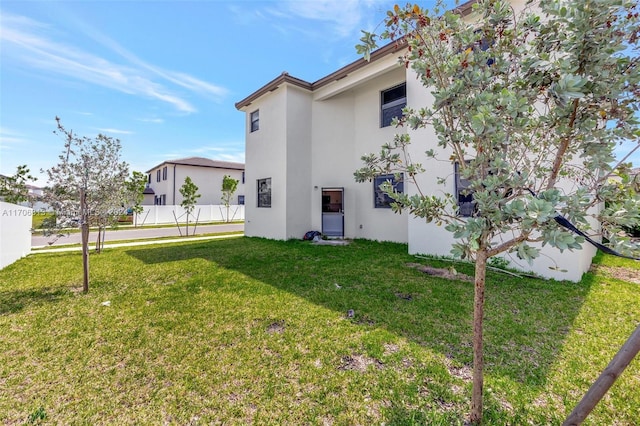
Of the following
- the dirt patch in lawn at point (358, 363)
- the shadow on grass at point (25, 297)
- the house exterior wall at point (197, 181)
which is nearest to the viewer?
the dirt patch in lawn at point (358, 363)

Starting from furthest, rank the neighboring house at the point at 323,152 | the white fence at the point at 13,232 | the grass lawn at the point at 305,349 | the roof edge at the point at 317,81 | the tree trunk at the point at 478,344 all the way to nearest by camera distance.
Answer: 1. the neighboring house at the point at 323,152
2. the roof edge at the point at 317,81
3. the white fence at the point at 13,232
4. the grass lawn at the point at 305,349
5. the tree trunk at the point at 478,344

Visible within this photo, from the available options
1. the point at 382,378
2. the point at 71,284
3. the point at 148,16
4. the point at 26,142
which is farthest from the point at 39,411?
the point at 26,142

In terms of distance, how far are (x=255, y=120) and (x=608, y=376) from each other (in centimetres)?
1335

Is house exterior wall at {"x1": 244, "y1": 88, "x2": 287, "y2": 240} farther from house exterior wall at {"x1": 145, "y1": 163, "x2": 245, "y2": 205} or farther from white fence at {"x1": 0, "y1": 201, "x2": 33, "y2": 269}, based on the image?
house exterior wall at {"x1": 145, "y1": 163, "x2": 245, "y2": 205}

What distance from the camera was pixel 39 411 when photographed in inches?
87.7

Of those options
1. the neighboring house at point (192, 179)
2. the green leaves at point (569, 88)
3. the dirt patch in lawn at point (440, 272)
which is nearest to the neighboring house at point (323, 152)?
the dirt patch in lawn at point (440, 272)

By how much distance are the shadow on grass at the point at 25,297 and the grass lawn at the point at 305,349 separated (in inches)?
1.6

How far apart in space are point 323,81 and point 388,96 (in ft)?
8.68

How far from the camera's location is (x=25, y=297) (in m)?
4.88

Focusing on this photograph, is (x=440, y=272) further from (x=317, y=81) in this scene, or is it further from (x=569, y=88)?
(x=317, y=81)

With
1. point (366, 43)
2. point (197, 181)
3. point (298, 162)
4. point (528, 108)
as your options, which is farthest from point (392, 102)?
point (197, 181)

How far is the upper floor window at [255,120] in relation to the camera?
12.5 metres

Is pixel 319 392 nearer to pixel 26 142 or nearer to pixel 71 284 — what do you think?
pixel 71 284

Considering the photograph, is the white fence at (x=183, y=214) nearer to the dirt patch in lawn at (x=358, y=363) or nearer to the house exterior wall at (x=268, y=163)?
the house exterior wall at (x=268, y=163)
